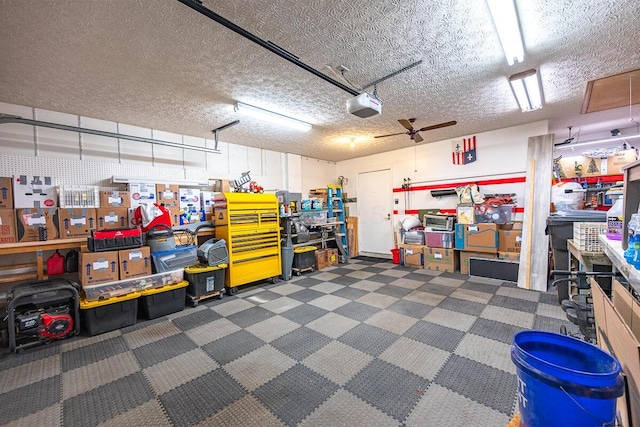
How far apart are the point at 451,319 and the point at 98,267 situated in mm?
4075

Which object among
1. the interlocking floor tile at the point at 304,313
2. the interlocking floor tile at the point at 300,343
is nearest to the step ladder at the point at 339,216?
the interlocking floor tile at the point at 304,313

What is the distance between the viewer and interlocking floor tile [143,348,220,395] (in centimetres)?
206

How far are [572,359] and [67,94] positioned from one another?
473 cm

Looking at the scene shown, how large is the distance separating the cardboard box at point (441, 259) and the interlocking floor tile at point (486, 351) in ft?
8.64

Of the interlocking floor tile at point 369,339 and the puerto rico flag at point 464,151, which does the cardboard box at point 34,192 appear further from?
the puerto rico flag at point 464,151

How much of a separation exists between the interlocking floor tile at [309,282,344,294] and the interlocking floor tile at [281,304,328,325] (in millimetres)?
658

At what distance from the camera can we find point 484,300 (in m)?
3.54

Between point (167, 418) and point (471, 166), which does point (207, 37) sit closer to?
point (167, 418)

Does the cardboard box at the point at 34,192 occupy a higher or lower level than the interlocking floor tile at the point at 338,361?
higher

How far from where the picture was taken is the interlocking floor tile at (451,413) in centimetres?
161

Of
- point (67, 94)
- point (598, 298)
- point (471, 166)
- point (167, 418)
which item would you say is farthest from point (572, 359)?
point (471, 166)

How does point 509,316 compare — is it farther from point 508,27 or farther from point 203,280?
point 203,280

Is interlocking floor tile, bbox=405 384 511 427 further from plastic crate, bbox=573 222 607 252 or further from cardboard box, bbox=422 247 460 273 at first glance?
cardboard box, bbox=422 247 460 273

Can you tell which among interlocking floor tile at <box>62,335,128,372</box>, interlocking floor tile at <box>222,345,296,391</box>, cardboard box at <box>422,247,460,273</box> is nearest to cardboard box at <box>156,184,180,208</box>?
interlocking floor tile at <box>62,335,128,372</box>
